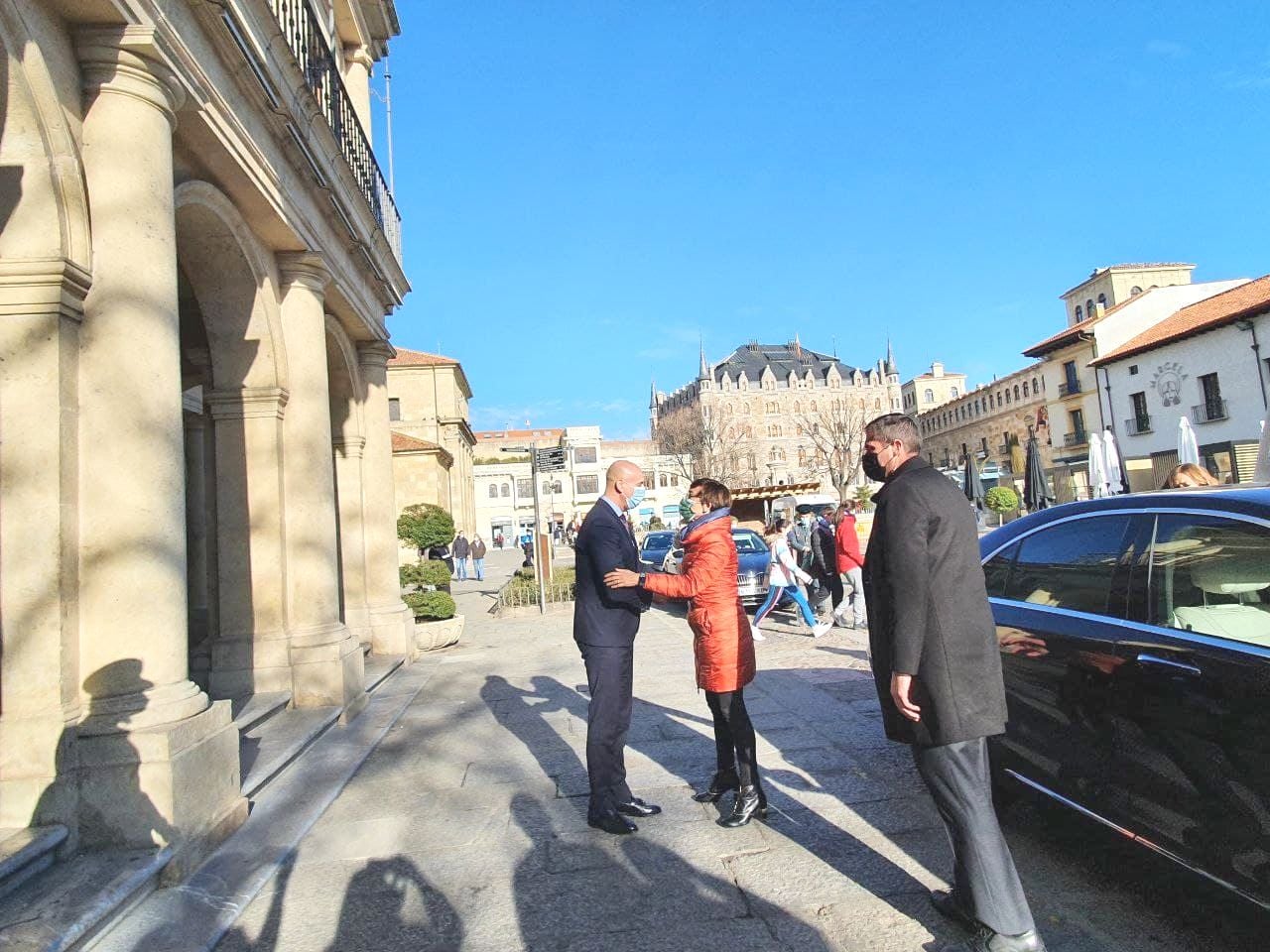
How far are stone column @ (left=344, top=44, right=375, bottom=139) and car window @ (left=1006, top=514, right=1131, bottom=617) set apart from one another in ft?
35.0

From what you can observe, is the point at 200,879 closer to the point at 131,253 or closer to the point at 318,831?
the point at 318,831

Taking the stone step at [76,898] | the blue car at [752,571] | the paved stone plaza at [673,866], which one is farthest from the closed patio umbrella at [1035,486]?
the stone step at [76,898]

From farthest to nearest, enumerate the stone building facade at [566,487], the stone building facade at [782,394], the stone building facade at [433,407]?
1. the stone building facade at [782,394]
2. the stone building facade at [566,487]
3. the stone building facade at [433,407]

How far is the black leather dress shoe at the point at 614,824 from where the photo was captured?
421 cm

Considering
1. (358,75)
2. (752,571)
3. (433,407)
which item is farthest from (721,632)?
(433,407)

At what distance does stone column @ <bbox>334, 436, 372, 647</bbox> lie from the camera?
992 centimetres

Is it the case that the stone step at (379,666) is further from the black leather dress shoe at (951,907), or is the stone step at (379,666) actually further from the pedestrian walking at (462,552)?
the pedestrian walking at (462,552)

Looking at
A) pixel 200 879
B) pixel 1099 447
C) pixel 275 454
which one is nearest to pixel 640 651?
pixel 275 454

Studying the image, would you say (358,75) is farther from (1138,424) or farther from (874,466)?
(1138,424)

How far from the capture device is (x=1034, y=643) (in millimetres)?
3570

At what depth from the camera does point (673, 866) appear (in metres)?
3.78

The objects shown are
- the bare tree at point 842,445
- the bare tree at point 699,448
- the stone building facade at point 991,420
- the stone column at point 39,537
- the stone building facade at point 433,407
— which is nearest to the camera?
the stone column at point 39,537

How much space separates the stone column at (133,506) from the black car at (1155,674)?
13.3 ft

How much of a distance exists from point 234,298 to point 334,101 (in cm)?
303
